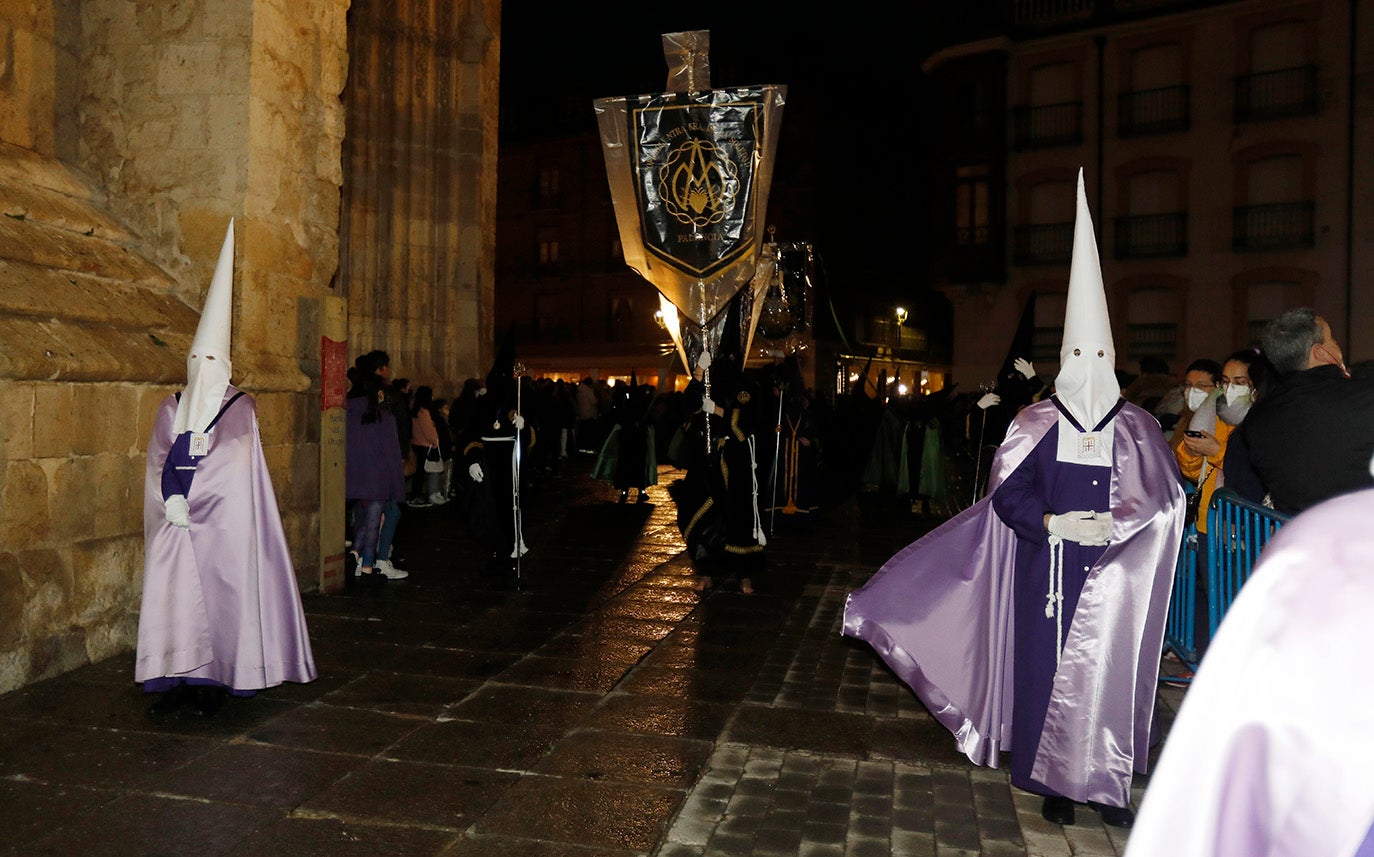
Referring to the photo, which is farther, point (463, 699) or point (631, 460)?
point (631, 460)

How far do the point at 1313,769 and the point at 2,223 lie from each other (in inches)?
272

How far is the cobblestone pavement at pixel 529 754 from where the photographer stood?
3.60m

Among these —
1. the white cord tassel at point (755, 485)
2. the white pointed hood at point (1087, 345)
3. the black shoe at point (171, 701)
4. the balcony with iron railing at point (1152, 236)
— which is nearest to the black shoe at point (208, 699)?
the black shoe at point (171, 701)

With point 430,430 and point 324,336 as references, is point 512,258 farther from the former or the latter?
point 324,336

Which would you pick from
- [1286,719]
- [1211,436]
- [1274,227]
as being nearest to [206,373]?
[1286,719]

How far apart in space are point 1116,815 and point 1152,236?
92.9 feet

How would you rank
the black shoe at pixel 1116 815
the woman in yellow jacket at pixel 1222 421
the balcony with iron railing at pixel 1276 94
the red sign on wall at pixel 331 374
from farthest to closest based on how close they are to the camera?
the balcony with iron railing at pixel 1276 94 < the red sign on wall at pixel 331 374 < the woman in yellow jacket at pixel 1222 421 < the black shoe at pixel 1116 815

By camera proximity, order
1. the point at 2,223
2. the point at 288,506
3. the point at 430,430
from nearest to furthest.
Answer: the point at 2,223 < the point at 288,506 < the point at 430,430

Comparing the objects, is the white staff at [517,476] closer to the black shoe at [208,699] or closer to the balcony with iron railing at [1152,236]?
the black shoe at [208,699]

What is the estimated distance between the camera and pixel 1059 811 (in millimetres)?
3879

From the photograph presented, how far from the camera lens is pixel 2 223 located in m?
6.00

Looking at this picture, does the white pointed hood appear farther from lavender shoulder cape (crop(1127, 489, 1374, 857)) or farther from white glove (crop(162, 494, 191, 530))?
white glove (crop(162, 494, 191, 530))

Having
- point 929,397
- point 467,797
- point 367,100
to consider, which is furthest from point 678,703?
point 367,100

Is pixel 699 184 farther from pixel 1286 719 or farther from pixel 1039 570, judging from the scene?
pixel 1286 719
